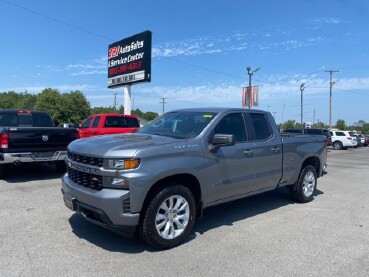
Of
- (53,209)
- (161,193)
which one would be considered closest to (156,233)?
(161,193)

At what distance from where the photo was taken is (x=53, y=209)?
6.26 m

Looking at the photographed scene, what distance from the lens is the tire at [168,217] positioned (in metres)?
4.39

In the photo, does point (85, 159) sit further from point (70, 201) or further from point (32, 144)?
point (32, 144)

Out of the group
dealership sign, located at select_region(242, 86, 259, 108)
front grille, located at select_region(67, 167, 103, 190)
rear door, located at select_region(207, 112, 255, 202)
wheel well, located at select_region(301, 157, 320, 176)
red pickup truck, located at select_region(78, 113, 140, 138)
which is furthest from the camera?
dealership sign, located at select_region(242, 86, 259, 108)

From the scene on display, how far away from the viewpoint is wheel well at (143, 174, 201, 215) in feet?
14.7

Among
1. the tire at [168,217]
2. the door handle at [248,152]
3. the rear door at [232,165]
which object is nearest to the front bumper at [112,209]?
the tire at [168,217]

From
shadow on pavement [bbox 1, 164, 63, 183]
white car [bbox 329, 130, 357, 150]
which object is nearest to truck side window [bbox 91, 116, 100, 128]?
shadow on pavement [bbox 1, 164, 63, 183]

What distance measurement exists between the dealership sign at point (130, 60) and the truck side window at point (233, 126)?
1599 centimetres

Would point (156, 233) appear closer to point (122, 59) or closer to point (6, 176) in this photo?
point (6, 176)

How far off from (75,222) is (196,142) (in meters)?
2.32

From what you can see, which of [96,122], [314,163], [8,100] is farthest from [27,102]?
[314,163]

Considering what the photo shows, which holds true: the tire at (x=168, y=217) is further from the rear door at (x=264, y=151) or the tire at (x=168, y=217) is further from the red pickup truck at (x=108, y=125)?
the red pickup truck at (x=108, y=125)

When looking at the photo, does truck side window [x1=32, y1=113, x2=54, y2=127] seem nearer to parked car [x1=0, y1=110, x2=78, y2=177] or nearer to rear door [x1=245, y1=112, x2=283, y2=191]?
parked car [x1=0, y1=110, x2=78, y2=177]

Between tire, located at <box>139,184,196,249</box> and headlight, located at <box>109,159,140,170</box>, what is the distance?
518mm
